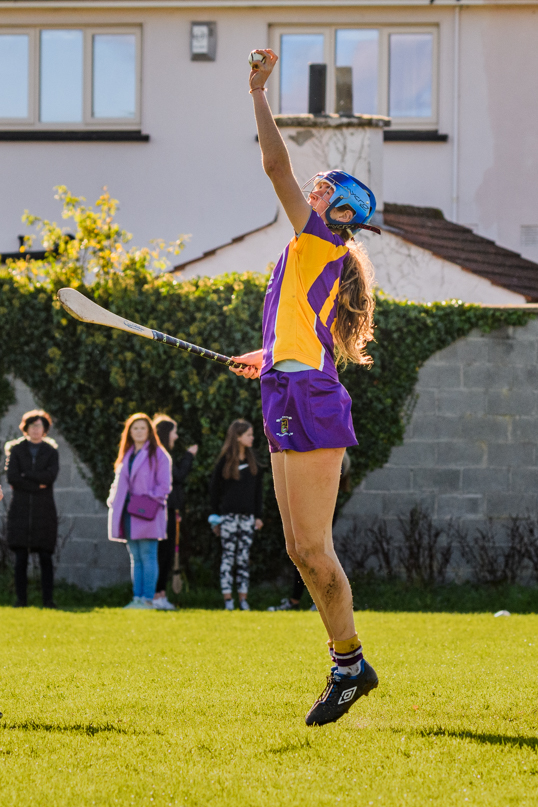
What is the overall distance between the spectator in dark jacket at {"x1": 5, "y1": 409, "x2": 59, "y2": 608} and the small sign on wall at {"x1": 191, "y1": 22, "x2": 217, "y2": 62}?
324 inches

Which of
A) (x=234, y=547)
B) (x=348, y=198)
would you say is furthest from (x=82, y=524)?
(x=348, y=198)

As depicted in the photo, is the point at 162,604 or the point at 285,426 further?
the point at 162,604

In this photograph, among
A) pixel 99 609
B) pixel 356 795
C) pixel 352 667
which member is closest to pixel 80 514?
pixel 99 609

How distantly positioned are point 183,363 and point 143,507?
174 cm

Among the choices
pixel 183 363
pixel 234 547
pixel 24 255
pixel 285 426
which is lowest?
pixel 234 547

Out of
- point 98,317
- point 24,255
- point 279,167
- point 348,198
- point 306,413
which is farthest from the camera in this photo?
point 24,255

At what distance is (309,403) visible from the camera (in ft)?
13.1

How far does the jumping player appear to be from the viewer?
397cm

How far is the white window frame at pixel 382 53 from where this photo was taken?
51.6ft

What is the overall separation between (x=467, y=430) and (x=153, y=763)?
756cm

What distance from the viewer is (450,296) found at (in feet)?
41.5

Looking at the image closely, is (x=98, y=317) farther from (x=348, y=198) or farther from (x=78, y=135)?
(x=78, y=135)

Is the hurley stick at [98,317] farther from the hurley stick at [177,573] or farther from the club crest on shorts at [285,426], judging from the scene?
the hurley stick at [177,573]

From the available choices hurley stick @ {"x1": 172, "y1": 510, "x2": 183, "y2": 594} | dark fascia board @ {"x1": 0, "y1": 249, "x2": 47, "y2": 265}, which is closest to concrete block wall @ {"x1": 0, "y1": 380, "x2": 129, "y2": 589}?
hurley stick @ {"x1": 172, "y1": 510, "x2": 183, "y2": 594}
